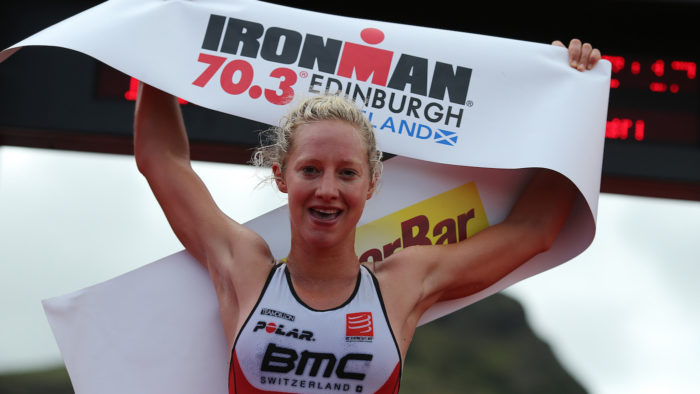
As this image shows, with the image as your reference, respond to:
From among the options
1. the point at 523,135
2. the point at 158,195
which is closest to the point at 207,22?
the point at 158,195

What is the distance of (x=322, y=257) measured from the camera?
200 cm

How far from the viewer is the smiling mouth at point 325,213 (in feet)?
6.31

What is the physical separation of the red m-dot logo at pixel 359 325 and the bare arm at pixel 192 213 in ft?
0.78

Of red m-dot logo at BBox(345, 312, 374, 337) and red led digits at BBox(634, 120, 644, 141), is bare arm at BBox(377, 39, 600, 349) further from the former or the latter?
red led digits at BBox(634, 120, 644, 141)

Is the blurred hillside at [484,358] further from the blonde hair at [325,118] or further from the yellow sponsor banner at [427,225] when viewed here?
the blonde hair at [325,118]

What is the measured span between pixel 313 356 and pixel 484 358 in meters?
19.5

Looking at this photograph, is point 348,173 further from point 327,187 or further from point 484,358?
point 484,358

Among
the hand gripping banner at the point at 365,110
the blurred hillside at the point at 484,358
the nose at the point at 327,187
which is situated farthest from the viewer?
the blurred hillside at the point at 484,358

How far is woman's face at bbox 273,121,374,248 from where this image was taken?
1.91 metres

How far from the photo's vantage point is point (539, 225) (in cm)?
223

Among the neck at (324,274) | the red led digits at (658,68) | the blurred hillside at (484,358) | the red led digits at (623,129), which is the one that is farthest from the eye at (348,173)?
the blurred hillside at (484,358)

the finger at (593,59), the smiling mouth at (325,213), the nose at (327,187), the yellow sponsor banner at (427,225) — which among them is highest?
the finger at (593,59)

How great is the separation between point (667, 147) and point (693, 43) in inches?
16.7

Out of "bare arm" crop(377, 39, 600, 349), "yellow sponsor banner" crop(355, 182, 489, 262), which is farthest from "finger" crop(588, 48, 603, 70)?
"yellow sponsor banner" crop(355, 182, 489, 262)
